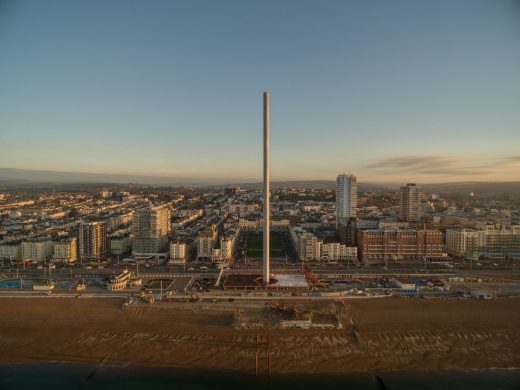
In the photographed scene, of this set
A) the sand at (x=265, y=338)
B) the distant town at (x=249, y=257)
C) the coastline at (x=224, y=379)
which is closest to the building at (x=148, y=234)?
the distant town at (x=249, y=257)

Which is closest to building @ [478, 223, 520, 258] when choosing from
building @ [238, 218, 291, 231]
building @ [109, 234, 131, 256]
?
building @ [238, 218, 291, 231]

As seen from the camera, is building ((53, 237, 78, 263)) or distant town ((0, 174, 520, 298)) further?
building ((53, 237, 78, 263))

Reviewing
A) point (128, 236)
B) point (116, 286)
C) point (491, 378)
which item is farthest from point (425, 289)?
point (128, 236)

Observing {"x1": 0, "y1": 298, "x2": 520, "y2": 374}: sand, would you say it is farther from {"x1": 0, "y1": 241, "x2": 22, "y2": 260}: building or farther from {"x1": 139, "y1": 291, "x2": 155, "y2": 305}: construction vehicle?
{"x1": 0, "y1": 241, "x2": 22, "y2": 260}: building

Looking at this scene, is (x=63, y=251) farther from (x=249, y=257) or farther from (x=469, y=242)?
(x=469, y=242)

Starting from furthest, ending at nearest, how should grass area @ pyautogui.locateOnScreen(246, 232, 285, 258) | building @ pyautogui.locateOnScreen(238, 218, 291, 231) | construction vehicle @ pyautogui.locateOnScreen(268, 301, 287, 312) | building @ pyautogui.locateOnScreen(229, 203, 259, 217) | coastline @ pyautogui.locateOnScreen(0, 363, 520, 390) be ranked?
building @ pyautogui.locateOnScreen(229, 203, 259, 217), building @ pyautogui.locateOnScreen(238, 218, 291, 231), grass area @ pyautogui.locateOnScreen(246, 232, 285, 258), construction vehicle @ pyautogui.locateOnScreen(268, 301, 287, 312), coastline @ pyautogui.locateOnScreen(0, 363, 520, 390)

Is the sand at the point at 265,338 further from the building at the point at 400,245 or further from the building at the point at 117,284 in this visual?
the building at the point at 400,245

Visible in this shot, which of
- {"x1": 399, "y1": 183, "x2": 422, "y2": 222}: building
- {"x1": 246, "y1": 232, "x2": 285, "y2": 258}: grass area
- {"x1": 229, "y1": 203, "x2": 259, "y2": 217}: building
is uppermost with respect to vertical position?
{"x1": 399, "y1": 183, "x2": 422, "y2": 222}: building

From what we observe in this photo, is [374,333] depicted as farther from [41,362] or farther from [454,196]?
[454,196]

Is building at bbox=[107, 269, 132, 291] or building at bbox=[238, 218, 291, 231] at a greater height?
building at bbox=[238, 218, 291, 231]
